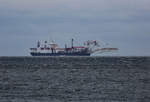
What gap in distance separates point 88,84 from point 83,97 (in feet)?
40.6

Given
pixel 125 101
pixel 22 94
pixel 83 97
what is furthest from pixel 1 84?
pixel 125 101

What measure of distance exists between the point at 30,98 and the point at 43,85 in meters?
12.1

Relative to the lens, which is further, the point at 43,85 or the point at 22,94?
the point at 43,85

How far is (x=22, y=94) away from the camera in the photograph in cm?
4644

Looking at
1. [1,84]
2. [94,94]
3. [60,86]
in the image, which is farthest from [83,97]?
[1,84]

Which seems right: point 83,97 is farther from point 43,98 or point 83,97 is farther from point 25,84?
point 25,84

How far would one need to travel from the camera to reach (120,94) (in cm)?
4656

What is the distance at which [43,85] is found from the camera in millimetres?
55875

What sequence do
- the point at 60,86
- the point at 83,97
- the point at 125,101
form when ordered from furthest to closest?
the point at 60,86 < the point at 83,97 < the point at 125,101

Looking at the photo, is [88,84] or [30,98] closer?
[30,98]

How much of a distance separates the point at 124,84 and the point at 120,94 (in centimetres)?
1081

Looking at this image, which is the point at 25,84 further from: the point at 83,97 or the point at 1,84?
the point at 83,97

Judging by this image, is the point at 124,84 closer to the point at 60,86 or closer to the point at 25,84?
the point at 60,86

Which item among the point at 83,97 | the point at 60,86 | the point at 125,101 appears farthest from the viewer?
the point at 60,86
